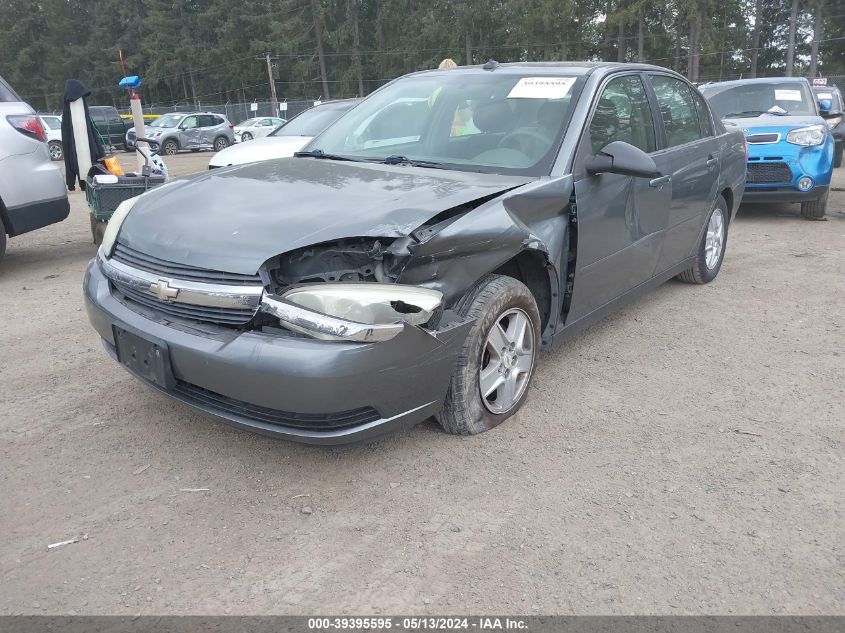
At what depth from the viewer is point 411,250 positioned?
2.61 metres

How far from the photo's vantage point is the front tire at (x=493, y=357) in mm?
2930


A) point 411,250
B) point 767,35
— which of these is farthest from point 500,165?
point 767,35

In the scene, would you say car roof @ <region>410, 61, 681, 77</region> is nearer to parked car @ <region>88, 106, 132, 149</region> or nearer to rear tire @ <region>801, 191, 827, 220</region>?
rear tire @ <region>801, 191, 827, 220</region>

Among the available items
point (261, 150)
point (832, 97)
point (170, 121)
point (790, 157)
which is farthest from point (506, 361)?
point (170, 121)

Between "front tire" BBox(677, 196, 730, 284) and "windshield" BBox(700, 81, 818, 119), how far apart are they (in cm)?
406

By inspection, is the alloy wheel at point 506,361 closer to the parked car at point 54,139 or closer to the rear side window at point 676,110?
the rear side window at point 676,110

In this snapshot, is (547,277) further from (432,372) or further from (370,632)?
(370,632)

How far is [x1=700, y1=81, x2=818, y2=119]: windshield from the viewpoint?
9117 millimetres

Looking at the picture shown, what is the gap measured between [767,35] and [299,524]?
58.7m

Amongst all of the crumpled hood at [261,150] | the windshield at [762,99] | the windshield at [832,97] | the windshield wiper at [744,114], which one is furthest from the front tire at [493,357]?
the windshield at [832,97]

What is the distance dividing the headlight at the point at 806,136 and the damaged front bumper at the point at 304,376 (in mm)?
7237

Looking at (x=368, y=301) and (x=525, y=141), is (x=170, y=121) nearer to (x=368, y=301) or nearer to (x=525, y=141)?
(x=525, y=141)

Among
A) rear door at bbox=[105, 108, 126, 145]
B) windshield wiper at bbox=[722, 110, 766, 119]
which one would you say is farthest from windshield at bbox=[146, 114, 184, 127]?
windshield wiper at bbox=[722, 110, 766, 119]

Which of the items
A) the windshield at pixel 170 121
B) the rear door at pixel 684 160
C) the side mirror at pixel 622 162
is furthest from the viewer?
the windshield at pixel 170 121
